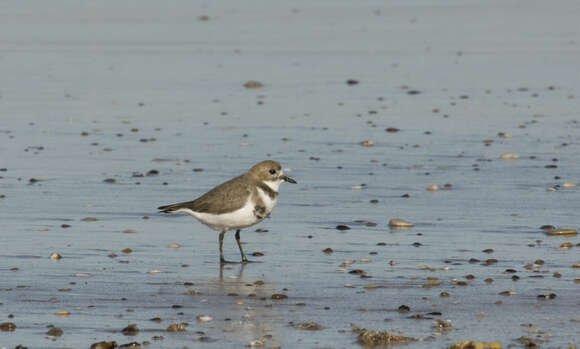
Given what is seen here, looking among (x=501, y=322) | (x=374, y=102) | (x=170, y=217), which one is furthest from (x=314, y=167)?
(x=501, y=322)

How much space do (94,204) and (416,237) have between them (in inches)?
134

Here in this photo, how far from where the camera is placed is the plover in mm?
9711

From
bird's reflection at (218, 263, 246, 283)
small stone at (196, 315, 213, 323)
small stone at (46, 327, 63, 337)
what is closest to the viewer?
small stone at (46, 327, 63, 337)

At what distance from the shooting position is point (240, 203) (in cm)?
972

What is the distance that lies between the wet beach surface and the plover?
353 millimetres

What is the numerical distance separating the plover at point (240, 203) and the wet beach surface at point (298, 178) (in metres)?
0.35

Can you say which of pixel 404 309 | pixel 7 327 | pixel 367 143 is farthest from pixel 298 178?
pixel 7 327

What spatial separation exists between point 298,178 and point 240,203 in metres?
3.69

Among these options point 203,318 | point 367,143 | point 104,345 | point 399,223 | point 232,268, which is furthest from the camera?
point 367,143

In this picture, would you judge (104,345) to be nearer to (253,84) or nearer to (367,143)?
(367,143)

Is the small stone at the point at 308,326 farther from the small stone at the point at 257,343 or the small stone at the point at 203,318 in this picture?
the small stone at the point at 203,318

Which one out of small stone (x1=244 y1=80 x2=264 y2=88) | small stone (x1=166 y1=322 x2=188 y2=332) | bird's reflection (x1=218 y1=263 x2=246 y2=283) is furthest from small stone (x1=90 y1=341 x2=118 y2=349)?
small stone (x1=244 y1=80 x2=264 y2=88)

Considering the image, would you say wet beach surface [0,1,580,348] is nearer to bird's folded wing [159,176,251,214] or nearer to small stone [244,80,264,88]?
small stone [244,80,264,88]

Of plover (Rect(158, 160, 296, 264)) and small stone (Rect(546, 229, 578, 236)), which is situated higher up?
plover (Rect(158, 160, 296, 264))
